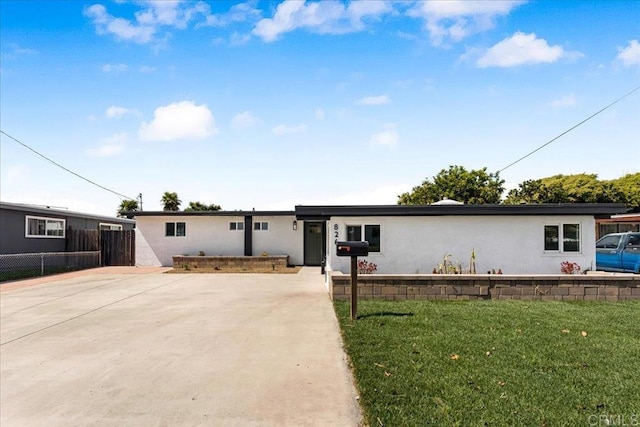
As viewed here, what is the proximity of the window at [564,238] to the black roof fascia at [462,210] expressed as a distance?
2.08ft

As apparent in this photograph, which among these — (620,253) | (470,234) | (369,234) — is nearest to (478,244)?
(470,234)

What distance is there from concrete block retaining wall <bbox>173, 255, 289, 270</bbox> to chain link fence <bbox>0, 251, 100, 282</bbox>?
17.2 ft

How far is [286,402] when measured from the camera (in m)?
3.99

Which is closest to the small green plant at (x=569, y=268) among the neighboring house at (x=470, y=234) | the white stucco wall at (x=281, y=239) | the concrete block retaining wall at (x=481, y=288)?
the neighboring house at (x=470, y=234)

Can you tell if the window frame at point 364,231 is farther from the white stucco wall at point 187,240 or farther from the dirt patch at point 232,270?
the white stucco wall at point 187,240

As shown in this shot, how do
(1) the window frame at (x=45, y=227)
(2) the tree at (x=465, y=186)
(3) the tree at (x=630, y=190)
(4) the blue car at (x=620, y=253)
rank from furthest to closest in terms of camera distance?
(2) the tree at (x=465, y=186) < (3) the tree at (x=630, y=190) < (1) the window frame at (x=45, y=227) < (4) the blue car at (x=620, y=253)

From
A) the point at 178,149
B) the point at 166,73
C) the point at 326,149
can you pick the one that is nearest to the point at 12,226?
the point at 178,149

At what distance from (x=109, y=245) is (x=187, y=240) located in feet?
14.7

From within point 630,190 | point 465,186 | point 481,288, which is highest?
point 465,186

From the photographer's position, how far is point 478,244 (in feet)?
40.1

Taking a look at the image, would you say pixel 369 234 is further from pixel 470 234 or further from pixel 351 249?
pixel 351 249

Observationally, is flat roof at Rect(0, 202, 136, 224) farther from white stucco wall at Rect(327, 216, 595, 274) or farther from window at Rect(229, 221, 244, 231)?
white stucco wall at Rect(327, 216, 595, 274)

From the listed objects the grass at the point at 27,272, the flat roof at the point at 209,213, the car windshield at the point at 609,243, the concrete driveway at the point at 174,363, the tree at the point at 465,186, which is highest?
the tree at the point at 465,186

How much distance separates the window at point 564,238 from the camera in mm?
12273
